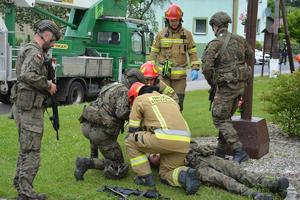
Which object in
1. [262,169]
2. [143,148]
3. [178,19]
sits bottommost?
[262,169]

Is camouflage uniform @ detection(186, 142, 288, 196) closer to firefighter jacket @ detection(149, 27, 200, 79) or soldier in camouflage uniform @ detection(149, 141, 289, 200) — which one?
soldier in camouflage uniform @ detection(149, 141, 289, 200)

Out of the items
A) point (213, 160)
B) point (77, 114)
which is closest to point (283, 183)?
point (213, 160)

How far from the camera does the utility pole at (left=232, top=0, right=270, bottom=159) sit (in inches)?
299

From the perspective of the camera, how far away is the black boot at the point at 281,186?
5.74 meters

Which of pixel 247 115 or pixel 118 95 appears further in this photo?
pixel 247 115

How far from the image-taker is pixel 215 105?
23.8 ft

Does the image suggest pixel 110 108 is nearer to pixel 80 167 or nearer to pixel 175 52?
pixel 80 167

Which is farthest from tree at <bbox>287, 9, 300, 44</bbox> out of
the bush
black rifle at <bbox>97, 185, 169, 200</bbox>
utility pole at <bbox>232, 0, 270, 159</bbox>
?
black rifle at <bbox>97, 185, 169, 200</bbox>

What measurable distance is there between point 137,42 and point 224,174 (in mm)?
12112

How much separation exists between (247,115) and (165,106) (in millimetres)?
2227

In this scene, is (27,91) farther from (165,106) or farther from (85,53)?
(85,53)

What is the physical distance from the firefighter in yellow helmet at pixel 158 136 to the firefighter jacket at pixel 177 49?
234cm

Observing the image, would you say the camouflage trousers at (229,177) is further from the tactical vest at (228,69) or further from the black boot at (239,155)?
the tactical vest at (228,69)

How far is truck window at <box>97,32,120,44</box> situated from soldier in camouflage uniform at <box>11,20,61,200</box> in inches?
484
